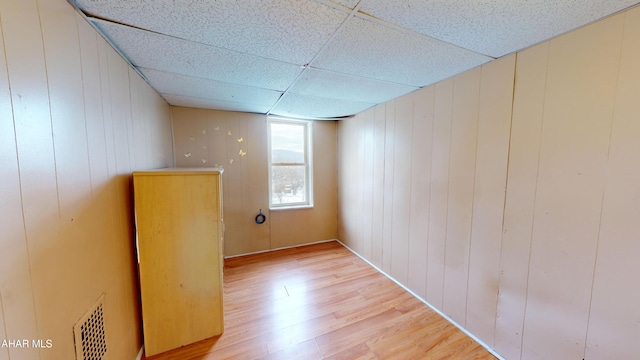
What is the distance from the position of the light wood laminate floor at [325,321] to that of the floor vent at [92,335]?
67 cm

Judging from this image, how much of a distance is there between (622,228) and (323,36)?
1.89 m

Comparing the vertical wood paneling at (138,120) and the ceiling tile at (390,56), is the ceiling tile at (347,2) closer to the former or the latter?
the ceiling tile at (390,56)

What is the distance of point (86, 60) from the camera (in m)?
1.08

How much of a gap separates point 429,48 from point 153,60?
76.7 inches

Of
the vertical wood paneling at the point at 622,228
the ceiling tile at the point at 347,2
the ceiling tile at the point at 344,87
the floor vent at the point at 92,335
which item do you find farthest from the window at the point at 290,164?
the vertical wood paneling at the point at 622,228

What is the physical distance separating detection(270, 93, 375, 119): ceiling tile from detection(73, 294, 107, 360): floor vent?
86.4 inches

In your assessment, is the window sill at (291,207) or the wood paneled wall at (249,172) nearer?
the wood paneled wall at (249,172)

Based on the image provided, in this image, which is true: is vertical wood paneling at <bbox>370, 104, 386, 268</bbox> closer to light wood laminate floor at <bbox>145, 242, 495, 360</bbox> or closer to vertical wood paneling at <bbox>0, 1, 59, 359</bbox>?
light wood laminate floor at <bbox>145, 242, 495, 360</bbox>

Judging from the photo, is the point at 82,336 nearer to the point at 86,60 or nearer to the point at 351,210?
the point at 86,60

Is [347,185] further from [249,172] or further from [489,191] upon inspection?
[489,191]

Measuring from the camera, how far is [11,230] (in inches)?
26.2

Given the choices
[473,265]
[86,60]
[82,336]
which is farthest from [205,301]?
[473,265]

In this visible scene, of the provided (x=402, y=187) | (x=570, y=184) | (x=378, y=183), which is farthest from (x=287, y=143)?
(x=570, y=184)

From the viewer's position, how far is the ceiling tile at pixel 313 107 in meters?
2.49
